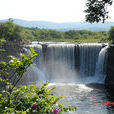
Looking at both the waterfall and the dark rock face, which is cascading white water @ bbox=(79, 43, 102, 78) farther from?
the dark rock face

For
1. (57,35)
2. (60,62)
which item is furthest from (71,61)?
(57,35)

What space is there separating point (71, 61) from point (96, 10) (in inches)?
902

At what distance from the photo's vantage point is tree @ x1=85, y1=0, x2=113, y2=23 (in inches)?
317

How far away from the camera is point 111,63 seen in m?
29.0

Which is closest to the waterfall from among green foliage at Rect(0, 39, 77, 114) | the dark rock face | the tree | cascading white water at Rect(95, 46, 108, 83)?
cascading white water at Rect(95, 46, 108, 83)

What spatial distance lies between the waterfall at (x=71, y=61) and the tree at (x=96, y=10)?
70.2ft

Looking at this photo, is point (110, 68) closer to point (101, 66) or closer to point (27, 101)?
point (101, 66)

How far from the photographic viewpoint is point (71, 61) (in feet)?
102

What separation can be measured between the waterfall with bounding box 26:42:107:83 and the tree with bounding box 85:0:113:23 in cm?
2140

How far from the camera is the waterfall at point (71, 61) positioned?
98.6 feet

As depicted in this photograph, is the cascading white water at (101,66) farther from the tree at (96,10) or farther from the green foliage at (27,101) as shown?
the green foliage at (27,101)

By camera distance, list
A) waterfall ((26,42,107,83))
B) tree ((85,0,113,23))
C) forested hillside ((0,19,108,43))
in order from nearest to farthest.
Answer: tree ((85,0,113,23)) < waterfall ((26,42,107,83)) < forested hillside ((0,19,108,43))

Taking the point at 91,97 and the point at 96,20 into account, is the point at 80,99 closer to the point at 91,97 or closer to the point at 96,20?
the point at 91,97

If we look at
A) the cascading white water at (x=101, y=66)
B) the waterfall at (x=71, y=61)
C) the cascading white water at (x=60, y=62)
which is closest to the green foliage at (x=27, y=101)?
the waterfall at (x=71, y=61)
